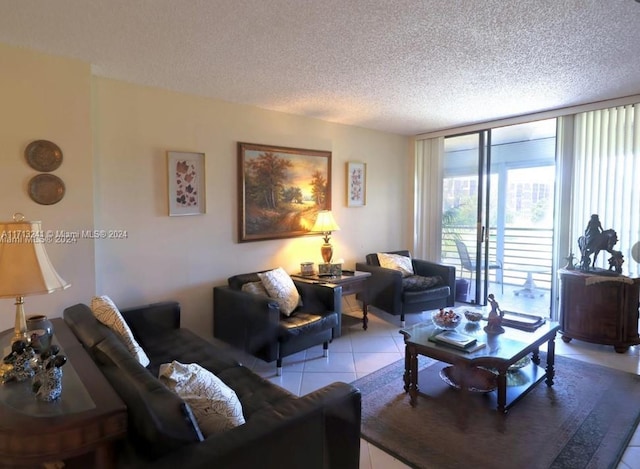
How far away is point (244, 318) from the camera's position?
3.36 meters

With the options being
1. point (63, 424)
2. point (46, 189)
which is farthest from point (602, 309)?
point (46, 189)

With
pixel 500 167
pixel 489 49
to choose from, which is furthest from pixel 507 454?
pixel 500 167

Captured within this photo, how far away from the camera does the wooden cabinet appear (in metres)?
3.64

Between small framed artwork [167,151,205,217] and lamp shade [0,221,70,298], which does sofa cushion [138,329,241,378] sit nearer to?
lamp shade [0,221,70,298]

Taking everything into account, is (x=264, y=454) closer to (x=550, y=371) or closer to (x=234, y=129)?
(x=550, y=371)

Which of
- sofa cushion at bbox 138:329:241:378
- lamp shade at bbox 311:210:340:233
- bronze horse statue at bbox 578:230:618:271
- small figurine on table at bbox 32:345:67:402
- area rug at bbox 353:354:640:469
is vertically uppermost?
lamp shade at bbox 311:210:340:233

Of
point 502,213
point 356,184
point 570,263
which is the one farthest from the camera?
point 502,213

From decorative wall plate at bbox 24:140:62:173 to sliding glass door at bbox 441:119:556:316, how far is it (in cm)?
470

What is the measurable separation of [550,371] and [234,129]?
3.58 metres

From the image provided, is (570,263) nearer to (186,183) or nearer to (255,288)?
(255,288)

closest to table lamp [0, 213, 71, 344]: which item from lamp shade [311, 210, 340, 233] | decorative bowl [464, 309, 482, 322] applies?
decorative bowl [464, 309, 482, 322]

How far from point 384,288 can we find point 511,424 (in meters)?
2.15

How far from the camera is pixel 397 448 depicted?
2281mm

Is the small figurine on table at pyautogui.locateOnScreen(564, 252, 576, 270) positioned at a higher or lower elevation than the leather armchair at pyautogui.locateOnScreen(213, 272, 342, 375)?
higher
